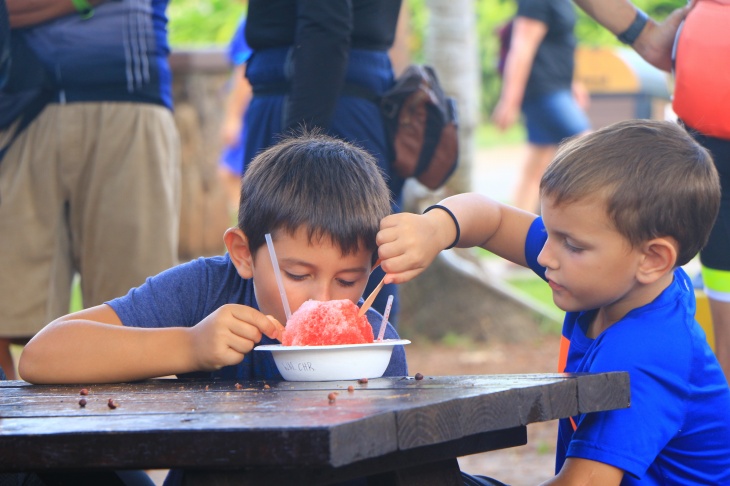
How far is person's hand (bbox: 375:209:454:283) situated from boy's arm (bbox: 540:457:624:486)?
0.59 meters

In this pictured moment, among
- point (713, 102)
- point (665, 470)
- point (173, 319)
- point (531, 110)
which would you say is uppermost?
point (713, 102)

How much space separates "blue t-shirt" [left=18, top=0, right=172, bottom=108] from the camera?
4059mm

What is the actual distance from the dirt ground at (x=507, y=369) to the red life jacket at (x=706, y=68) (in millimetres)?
2001

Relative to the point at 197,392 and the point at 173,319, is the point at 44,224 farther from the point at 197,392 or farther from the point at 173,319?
the point at 197,392

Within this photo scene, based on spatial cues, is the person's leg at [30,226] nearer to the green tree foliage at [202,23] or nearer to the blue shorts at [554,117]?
the blue shorts at [554,117]

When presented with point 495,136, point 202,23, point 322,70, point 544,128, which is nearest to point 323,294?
point 322,70

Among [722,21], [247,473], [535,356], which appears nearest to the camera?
[247,473]

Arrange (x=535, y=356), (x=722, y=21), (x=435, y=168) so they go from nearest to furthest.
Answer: (x=722, y=21), (x=435, y=168), (x=535, y=356)

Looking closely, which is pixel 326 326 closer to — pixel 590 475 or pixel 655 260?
pixel 590 475

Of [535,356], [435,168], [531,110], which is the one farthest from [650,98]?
[435,168]

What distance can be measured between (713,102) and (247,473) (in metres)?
1.96

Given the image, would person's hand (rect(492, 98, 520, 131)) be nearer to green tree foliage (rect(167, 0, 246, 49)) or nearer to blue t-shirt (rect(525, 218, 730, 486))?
blue t-shirt (rect(525, 218, 730, 486))

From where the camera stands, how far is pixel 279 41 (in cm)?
371

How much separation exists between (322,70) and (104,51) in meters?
1.02
